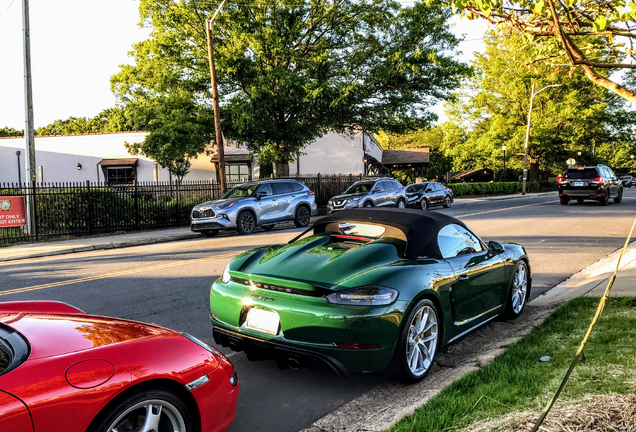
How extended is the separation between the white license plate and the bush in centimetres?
3696

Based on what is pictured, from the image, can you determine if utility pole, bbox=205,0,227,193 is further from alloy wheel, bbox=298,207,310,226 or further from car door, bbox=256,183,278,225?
alloy wheel, bbox=298,207,310,226

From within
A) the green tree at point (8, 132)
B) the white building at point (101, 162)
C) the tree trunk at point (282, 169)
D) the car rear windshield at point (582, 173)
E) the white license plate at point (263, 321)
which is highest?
the green tree at point (8, 132)

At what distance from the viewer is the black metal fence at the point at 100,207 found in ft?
51.0

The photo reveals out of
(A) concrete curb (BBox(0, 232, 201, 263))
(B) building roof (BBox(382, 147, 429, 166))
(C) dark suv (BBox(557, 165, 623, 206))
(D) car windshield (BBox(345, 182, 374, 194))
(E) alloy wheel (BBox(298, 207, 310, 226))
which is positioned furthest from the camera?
(B) building roof (BBox(382, 147, 429, 166))

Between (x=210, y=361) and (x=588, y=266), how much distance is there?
28.4ft

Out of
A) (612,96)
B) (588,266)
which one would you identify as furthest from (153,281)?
(612,96)

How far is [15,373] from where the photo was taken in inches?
85.4

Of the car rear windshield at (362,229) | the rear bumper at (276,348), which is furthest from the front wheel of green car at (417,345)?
the car rear windshield at (362,229)

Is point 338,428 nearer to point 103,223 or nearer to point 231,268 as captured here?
point 231,268

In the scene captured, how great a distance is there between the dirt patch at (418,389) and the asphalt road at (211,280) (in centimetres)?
16

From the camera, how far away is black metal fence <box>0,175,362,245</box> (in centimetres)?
1555

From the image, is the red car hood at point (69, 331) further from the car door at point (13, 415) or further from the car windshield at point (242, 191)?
the car windshield at point (242, 191)

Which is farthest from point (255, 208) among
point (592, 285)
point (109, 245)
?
point (592, 285)

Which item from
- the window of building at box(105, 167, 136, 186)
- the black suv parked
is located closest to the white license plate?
the black suv parked
